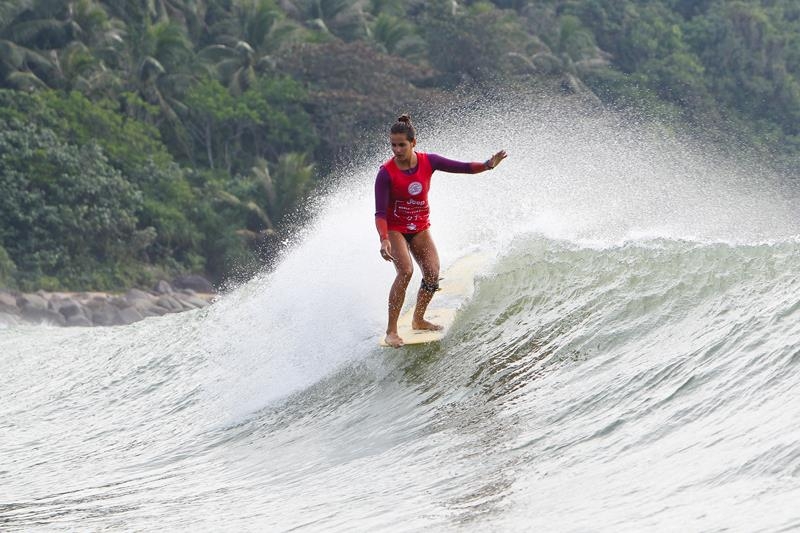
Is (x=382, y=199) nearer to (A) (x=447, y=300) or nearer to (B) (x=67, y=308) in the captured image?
(A) (x=447, y=300)

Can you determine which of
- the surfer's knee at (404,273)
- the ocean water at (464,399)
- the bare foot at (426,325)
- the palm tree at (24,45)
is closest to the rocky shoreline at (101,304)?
the palm tree at (24,45)

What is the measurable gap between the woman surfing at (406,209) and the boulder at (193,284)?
1134 inches

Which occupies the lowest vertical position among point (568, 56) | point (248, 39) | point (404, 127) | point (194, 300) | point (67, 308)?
point (194, 300)

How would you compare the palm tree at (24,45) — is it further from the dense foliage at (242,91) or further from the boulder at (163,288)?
the boulder at (163,288)

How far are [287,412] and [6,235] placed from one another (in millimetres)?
27697

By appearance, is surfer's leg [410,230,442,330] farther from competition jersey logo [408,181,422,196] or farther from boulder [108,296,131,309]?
boulder [108,296,131,309]

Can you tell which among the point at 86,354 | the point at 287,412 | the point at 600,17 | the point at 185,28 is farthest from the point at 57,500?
the point at 600,17

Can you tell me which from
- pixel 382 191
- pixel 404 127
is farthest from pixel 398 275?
pixel 404 127

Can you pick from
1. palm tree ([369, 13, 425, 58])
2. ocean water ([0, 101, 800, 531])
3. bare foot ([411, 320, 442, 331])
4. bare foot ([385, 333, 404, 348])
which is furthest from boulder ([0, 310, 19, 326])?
bare foot ([385, 333, 404, 348])

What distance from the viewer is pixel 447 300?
32.7 feet

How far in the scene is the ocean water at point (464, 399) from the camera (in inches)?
227

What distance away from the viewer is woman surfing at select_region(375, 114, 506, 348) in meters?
8.54

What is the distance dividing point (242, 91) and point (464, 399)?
3599cm

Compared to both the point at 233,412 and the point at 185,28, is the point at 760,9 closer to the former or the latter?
the point at 185,28
